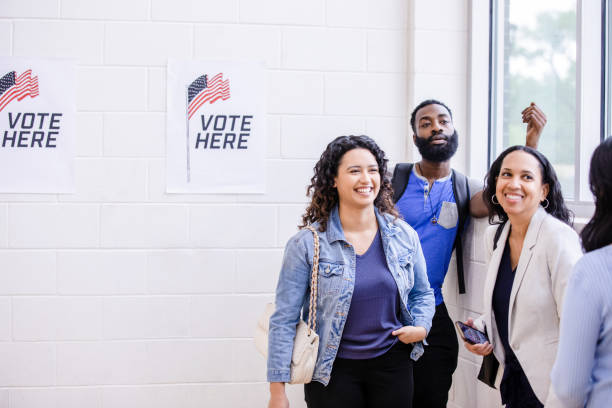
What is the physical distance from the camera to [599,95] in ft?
6.45

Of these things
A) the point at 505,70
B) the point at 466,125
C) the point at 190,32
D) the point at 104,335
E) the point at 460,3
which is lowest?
the point at 104,335

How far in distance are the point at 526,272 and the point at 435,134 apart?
2.95 feet

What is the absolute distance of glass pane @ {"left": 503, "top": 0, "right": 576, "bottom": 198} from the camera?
2.10 m

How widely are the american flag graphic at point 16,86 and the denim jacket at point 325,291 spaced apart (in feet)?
5.77

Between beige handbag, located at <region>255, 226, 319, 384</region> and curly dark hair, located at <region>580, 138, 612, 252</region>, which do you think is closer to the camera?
curly dark hair, located at <region>580, 138, 612, 252</region>

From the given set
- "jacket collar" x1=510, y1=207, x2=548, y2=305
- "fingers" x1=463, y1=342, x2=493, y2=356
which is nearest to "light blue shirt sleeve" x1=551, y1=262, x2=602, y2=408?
"jacket collar" x1=510, y1=207, x2=548, y2=305

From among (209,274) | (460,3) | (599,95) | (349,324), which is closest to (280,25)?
(460,3)

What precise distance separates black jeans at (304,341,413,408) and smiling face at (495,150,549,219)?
58cm

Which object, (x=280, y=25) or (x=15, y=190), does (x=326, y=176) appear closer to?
(x=280, y=25)

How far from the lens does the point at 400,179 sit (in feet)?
7.51

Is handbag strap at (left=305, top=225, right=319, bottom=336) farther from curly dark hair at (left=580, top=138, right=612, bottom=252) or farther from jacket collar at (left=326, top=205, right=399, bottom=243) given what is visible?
curly dark hair at (left=580, top=138, right=612, bottom=252)

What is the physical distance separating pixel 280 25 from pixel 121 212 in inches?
49.5

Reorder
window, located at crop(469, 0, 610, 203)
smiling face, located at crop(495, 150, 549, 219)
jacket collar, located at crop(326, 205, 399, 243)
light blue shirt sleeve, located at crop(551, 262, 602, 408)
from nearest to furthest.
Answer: light blue shirt sleeve, located at crop(551, 262, 602, 408), smiling face, located at crop(495, 150, 549, 219), jacket collar, located at crop(326, 205, 399, 243), window, located at crop(469, 0, 610, 203)

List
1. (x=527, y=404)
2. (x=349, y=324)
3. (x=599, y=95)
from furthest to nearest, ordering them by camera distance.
A: (x=599, y=95) < (x=349, y=324) < (x=527, y=404)
